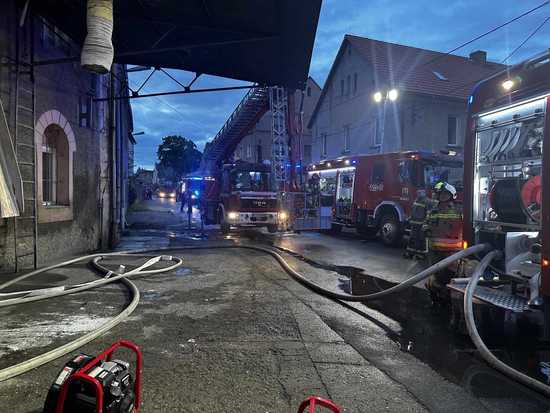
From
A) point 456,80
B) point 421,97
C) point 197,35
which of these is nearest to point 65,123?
point 197,35

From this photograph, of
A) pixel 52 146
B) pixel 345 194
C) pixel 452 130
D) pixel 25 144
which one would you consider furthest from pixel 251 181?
pixel 452 130

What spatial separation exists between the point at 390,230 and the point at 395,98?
8682mm

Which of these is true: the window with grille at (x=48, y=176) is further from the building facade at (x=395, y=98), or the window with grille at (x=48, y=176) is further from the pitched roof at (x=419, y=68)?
the pitched roof at (x=419, y=68)

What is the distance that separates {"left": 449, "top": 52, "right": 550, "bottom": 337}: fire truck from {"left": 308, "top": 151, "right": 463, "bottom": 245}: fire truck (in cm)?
642

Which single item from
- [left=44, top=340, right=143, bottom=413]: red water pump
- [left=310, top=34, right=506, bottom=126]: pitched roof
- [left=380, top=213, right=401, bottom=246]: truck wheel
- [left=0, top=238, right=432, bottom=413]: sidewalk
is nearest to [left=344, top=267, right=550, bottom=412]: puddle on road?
[left=0, top=238, right=432, bottom=413]: sidewalk

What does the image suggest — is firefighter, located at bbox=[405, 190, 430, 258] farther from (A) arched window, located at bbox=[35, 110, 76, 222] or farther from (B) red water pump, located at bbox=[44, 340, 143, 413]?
(A) arched window, located at bbox=[35, 110, 76, 222]

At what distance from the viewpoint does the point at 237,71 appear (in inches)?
399

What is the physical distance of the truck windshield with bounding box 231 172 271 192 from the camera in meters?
14.1

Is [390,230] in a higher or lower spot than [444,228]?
lower

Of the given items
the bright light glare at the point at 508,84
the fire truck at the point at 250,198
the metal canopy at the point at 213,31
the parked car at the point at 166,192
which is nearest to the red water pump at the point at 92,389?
the bright light glare at the point at 508,84

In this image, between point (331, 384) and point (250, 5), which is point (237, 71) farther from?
point (331, 384)

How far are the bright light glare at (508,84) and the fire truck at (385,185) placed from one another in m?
6.96

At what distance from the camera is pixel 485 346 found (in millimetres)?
3580

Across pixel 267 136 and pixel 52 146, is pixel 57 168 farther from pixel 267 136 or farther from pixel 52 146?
pixel 267 136
